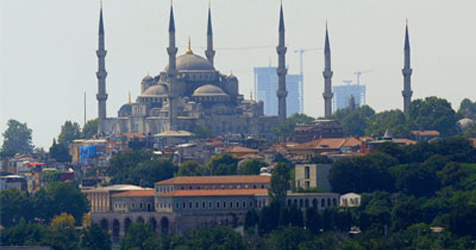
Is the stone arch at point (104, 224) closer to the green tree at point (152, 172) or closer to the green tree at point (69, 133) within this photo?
the green tree at point (152, 172)

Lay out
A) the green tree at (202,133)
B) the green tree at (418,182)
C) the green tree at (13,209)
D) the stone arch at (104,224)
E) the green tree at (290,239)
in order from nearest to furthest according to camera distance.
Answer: the green tree at (290,239), the green tree at (418,182), the stone arch at (104,224), the green tree at (13,209), the green tree at (202,133)

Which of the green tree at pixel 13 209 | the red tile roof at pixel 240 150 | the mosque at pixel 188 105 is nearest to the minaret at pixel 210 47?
the mosque at pixel 188 105

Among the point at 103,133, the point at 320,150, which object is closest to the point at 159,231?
the point at 320,150

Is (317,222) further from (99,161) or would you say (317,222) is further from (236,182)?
(99,161)

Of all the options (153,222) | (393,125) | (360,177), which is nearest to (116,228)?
(153,222)

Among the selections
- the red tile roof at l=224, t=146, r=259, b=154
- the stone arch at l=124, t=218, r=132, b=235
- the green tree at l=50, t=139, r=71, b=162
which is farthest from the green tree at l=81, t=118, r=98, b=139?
the stone arch at l=124, t=218, r=132, b=235

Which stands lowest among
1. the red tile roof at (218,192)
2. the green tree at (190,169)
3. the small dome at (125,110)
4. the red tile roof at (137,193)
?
the red tile roof at (137,193)

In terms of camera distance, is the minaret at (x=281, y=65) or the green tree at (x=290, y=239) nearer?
the green tree at (x=290, y=239)
